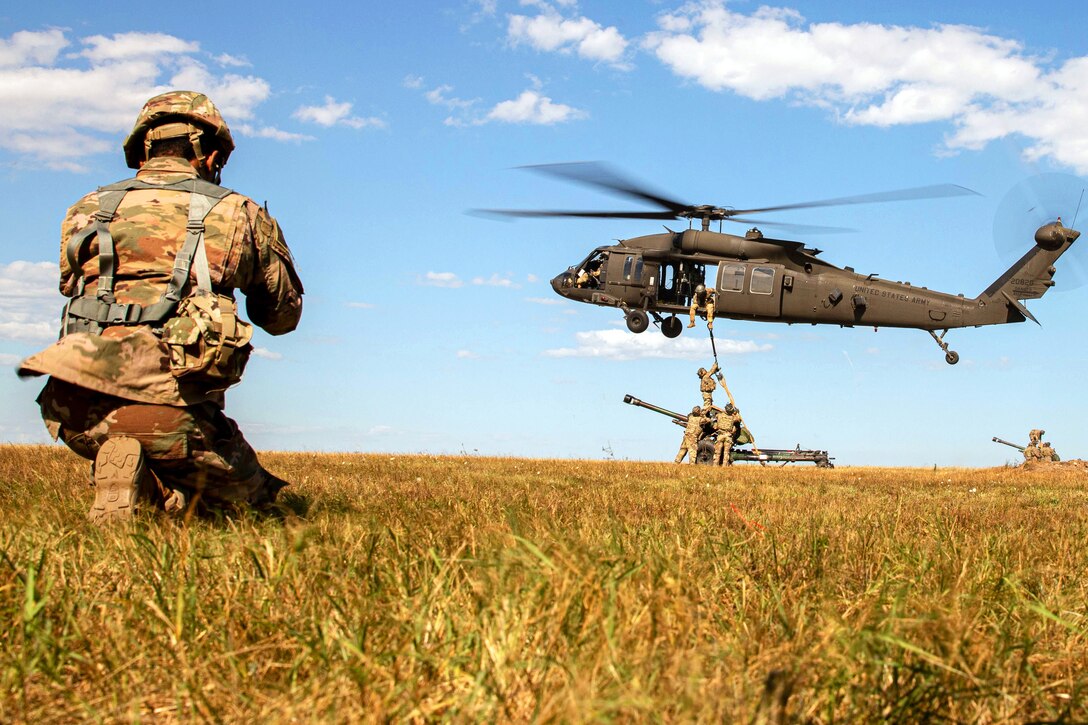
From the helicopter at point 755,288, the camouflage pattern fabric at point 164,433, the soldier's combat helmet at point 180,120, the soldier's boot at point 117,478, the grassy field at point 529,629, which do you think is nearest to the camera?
the grassy field at point 529,629

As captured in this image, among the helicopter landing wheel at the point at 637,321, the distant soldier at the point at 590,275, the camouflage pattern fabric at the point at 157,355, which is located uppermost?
the distant soldier at the point at 590,275

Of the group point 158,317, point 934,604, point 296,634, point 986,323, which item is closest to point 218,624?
point 296,634

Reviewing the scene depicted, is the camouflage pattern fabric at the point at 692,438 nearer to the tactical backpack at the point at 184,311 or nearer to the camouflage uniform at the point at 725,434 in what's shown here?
the camouflage uniform at the point at 725,434

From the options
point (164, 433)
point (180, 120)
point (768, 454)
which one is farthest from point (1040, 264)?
point (164, 433)

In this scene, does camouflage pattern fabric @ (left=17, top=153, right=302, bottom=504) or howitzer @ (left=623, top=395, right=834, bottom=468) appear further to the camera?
howitzer @ (left=623, top=395, right=834, bottom=468)

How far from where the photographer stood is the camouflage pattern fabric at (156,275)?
4.77 m

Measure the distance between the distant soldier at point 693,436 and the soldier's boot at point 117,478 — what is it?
733 inches

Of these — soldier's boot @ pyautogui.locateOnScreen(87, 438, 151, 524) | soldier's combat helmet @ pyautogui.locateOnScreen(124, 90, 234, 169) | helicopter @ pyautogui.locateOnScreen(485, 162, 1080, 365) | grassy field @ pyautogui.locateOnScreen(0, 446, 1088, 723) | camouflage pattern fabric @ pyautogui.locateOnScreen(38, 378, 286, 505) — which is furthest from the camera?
helicopter @ pyautogui.locateOnScreen(485, 162, 1080, 365)

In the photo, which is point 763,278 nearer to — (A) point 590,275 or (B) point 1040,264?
(A) point 590,275

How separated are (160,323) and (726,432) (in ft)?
59.7

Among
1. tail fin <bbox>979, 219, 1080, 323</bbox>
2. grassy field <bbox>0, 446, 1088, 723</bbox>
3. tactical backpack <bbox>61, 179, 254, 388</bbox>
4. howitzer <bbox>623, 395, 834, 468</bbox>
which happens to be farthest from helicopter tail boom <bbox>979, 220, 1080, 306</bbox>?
tactical backpack <bbox>61, 179, 254, 388</bbox>

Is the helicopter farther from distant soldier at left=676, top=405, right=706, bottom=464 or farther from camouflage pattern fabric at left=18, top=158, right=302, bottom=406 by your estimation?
camouflage pattern fabric at left=18, top=158, right=302, bottom=406

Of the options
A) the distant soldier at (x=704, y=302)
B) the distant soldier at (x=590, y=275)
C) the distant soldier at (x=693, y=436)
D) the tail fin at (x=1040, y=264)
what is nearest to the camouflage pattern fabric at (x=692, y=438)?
the distant soldier at (x=693, y=436)

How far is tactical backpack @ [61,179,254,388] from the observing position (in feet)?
15.8
